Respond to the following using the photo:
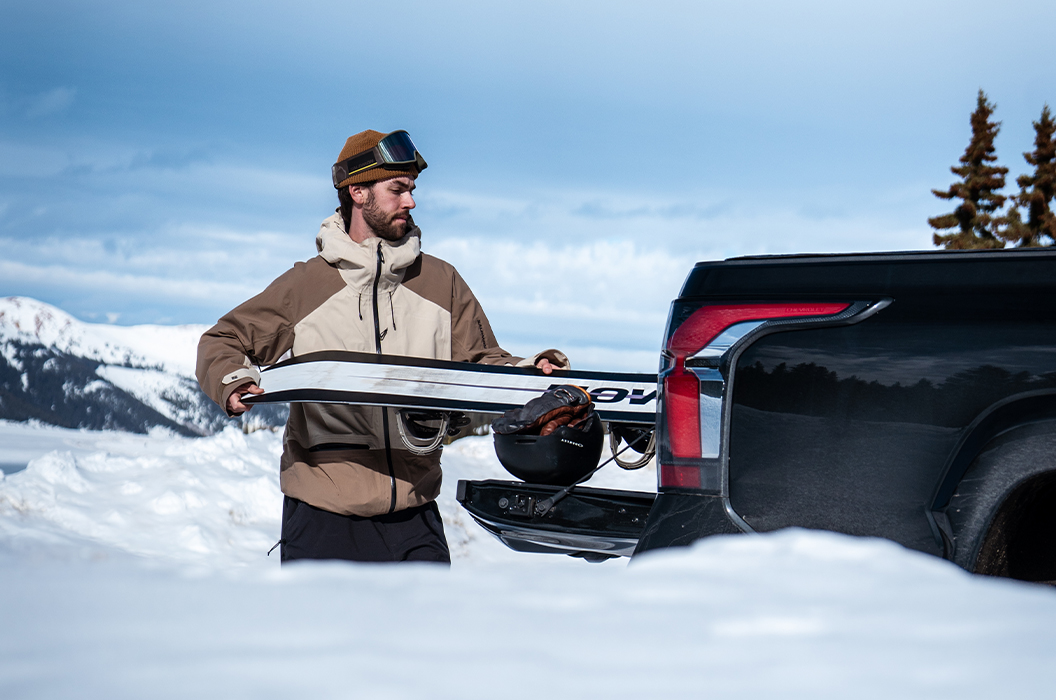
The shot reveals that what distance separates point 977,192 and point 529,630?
39.2 meters

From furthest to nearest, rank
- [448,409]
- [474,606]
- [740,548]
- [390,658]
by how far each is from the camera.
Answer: [448,409] < [740,548] < [474,606] < [390,658]

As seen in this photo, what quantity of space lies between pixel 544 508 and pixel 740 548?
1725mm

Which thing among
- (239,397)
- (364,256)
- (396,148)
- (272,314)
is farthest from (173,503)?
(396,148)

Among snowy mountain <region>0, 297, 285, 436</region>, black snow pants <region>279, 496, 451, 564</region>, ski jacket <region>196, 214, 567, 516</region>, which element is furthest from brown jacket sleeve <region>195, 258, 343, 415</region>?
snowy mountain <region>0, 297, 285, 436</region>

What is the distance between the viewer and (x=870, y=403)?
213 cm

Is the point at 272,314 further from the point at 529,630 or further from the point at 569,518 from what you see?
the point at 529,630

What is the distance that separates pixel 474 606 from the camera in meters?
1.30

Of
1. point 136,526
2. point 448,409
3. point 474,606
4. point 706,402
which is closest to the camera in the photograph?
point 474,606

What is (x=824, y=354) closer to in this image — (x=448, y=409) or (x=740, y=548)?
(x=740, y=548)

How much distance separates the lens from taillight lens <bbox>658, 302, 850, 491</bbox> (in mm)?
2285

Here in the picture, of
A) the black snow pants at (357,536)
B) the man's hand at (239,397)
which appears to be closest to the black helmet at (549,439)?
the black snow pants at (357,536)

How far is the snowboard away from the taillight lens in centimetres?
127

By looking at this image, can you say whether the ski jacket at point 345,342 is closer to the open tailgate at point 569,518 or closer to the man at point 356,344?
the man at point 356,344

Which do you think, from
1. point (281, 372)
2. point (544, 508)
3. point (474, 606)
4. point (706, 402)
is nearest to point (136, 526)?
point (281, 372)
